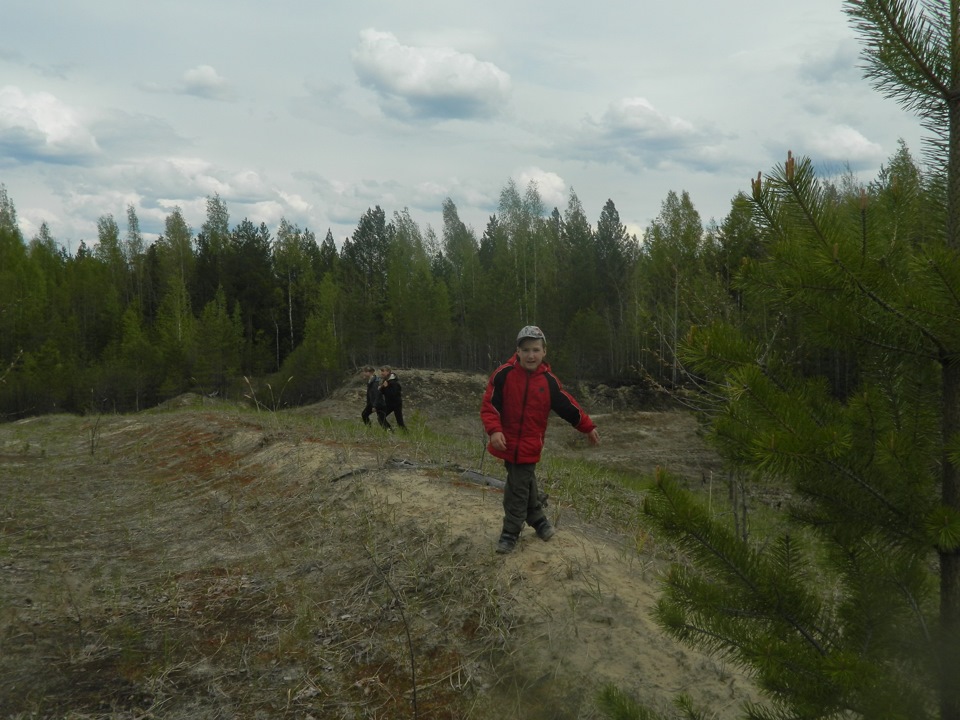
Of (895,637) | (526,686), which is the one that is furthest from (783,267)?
(526,686)

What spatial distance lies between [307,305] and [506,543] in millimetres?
50175

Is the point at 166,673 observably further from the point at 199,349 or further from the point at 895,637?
the point at 199,349

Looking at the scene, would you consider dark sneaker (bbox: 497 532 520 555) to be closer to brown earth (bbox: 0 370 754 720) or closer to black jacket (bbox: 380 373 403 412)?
brown earth (bbox: 0 370 754 720)

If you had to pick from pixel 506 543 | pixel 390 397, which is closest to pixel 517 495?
pixel 506 543

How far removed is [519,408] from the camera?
4953 millimetres

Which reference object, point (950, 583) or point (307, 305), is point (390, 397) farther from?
point (307, 305)

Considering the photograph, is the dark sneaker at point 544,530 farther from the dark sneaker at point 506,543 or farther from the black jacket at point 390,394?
the black jacket at point 390,394

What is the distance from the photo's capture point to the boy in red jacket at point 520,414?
4.91 meters

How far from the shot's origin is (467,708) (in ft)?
12.5

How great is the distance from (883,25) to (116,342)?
52836mm

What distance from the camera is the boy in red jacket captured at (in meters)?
4.91

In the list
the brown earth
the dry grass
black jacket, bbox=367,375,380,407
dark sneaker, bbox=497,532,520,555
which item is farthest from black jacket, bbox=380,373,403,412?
dark sneaker, bbox=497,532,520,555

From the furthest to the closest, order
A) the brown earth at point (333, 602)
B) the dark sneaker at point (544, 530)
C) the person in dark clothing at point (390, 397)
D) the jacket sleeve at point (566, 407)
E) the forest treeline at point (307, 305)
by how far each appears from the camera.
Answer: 1. the forest treeline at point (307, 305)
2. the person in dark clothing at point (390, 397)
3. the dark sneaker at point (544, 530)
4. the jacket sleeve at point (566, 407)
5. the brown earth at point (333, 602)

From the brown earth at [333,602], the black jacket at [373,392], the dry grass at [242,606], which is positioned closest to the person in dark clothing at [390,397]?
the black jacket at [373,392]
